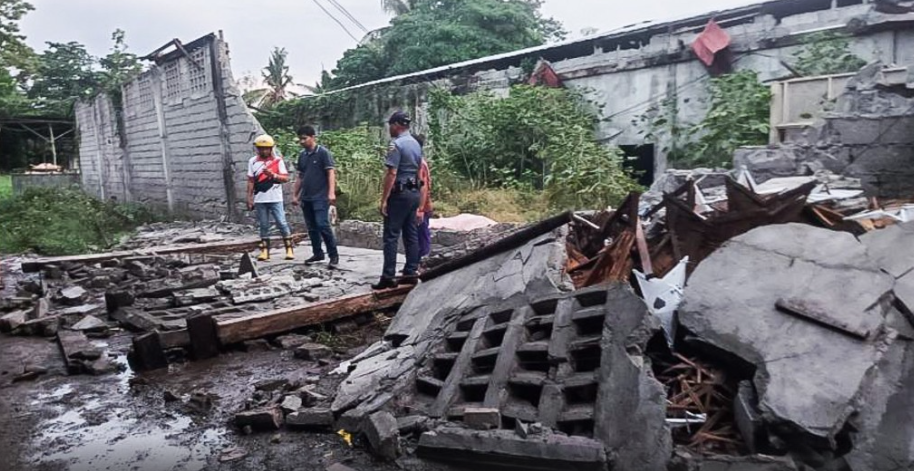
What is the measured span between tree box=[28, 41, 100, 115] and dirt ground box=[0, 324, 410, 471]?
2512 centimetres

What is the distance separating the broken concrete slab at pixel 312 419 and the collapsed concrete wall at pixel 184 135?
926 cm

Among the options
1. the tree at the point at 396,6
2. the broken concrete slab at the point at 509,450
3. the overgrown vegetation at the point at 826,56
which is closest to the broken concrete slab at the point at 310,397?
the broken concrete slab at the point at 509,450

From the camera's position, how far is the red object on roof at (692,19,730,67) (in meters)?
10.2

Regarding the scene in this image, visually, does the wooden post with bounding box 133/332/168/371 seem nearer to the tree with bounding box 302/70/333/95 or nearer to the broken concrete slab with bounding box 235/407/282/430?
the broken concrete slab with bounding box 235/407/282/430

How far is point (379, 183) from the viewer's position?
11.2 metres

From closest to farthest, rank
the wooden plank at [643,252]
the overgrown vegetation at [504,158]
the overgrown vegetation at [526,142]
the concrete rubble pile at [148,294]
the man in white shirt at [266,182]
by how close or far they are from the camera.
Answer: the wooden plank at [643,252]
the concrete rubble pile at [148,294]
the man in white shirt at [266,182]
the overgrown vegetation at [504,158]
the overgrown vegetation at [526,142]

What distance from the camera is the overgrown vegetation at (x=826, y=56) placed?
8803mm

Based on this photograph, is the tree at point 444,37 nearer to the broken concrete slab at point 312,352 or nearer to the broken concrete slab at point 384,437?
the broken concrete slab at point 312,352

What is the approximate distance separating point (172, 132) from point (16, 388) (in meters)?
11.9

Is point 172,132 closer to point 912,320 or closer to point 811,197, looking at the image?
point 811,197

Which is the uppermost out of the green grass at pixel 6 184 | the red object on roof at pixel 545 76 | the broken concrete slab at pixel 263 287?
the red object on roof at pixel 545 76

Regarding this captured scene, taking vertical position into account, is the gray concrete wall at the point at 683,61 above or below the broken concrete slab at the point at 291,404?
above

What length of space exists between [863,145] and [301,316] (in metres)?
6.01

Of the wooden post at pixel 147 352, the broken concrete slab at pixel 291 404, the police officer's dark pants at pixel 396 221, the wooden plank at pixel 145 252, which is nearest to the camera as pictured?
the broken concrete slab at pixel 291 404
